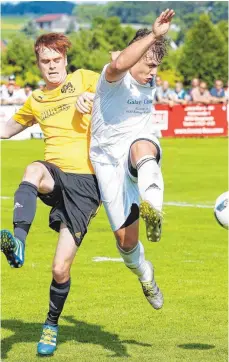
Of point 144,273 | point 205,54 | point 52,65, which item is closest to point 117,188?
point 144,273

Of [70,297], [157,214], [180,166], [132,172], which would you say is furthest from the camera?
[180,166]

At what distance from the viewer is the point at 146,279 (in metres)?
9.59

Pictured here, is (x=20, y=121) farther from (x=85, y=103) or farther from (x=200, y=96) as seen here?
(x=200, y=96)

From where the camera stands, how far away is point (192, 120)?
37.5 meters

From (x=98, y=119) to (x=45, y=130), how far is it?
0.61 m

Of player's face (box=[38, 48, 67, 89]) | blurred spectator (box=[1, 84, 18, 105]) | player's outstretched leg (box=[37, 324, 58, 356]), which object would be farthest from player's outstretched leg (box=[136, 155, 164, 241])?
blurred spectator (box=[1, 84, 18, 105])

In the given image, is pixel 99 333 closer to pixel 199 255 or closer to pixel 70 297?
pixel 70 297

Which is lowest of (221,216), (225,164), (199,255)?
(225,164)

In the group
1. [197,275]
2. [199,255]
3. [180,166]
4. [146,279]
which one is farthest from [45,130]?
[180,166]

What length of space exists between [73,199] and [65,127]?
64cm

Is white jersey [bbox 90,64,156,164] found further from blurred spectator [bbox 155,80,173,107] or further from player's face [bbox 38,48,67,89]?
blurred spectator [bbox 155,80,173,107]

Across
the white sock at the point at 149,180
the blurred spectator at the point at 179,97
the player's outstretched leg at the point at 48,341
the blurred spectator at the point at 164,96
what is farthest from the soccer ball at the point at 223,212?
the blurred spectator at the point at 179,97

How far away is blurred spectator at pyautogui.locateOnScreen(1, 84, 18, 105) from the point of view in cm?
3582

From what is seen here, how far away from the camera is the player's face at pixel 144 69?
8906 mm
